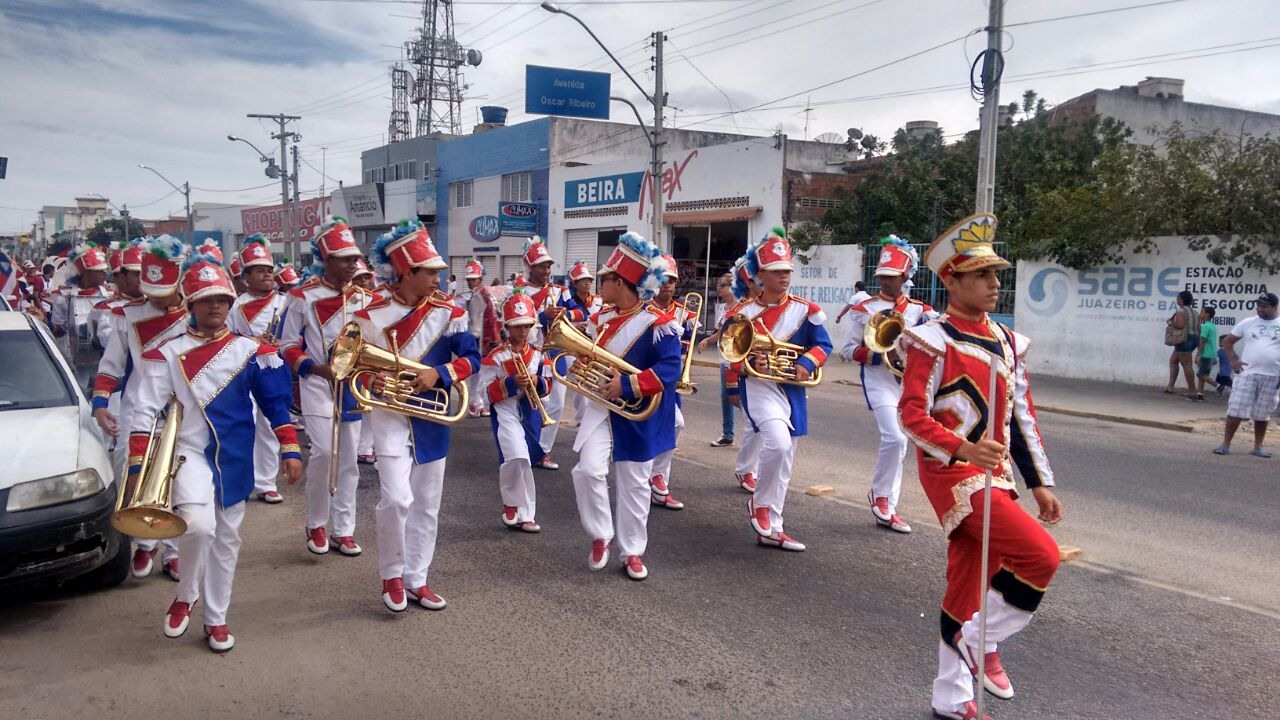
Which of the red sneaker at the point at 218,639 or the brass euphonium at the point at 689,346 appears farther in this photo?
the brass euphonium at the point at 689,346

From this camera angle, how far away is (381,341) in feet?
17.4

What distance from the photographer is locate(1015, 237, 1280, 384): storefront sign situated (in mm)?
→ 15680

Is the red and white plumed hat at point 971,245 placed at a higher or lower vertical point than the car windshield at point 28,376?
higher

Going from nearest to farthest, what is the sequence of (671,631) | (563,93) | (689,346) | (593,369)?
(671,631)
(593,369)
(689,346)
(563,93)

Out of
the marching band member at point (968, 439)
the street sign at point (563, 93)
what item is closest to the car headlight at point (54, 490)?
the marching band member at point (968, 439)

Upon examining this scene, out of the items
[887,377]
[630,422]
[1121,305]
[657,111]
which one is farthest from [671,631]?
[657,111]

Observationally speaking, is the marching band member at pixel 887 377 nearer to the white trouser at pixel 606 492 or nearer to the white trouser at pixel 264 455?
the white trouser at pixel 606 492

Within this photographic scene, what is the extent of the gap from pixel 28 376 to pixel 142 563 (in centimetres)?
139

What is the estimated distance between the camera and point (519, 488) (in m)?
6.93

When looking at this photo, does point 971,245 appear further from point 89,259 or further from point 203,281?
point 89,259

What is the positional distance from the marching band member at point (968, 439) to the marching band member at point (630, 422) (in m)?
2.01

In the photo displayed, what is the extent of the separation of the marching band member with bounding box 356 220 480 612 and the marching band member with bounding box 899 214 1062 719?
2.62 meters

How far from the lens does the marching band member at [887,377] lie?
6.96 m

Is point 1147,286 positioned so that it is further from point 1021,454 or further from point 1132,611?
point 1021,454
